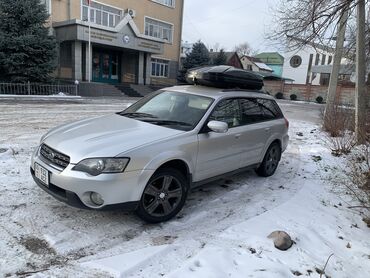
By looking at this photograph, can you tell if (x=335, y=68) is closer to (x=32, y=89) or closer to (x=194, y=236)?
(x=194, y=236)

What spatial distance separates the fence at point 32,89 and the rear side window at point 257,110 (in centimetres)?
1595

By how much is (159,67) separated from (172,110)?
2921cm

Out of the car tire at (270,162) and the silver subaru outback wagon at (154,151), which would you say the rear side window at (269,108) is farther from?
the car tire at (270,162)

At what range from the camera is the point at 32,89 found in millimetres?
18844

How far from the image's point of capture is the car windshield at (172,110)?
455cm

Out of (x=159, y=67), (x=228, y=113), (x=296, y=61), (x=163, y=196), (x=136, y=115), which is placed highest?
(x=296, y=61)

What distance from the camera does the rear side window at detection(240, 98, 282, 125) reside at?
5.49m

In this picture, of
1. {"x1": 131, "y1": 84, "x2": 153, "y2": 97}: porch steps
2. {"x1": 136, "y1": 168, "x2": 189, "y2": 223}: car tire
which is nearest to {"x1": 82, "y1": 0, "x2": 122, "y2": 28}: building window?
{"x1": 131, "y1": 84, "x2": 153, "y2": 97}: porch steps

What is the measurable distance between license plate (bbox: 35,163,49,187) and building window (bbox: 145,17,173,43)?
29663 mm

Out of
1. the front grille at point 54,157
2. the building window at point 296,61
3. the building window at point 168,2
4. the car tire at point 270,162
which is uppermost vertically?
the building window at point 168,2

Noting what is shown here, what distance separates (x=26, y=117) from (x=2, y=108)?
240cm

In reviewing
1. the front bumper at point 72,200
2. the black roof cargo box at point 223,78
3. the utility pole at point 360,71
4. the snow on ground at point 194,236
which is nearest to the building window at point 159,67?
the utility pole at point 360,71

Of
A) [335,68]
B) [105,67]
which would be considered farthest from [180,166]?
[105,67]

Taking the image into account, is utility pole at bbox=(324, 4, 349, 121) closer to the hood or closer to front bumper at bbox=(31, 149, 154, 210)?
the hood
